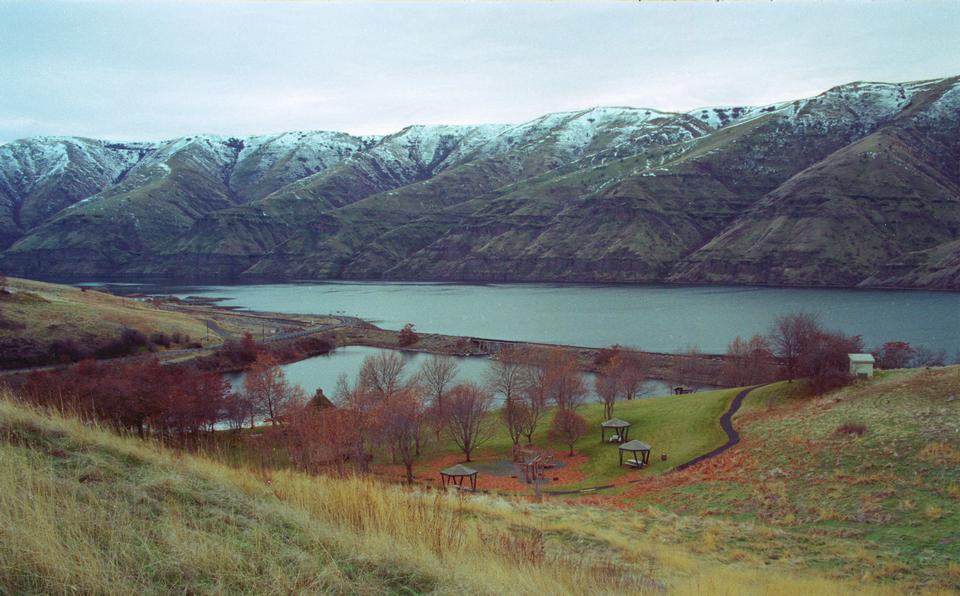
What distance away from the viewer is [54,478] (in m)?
5.47

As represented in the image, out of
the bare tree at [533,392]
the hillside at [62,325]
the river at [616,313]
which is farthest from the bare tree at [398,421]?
the hillside at [62,325]

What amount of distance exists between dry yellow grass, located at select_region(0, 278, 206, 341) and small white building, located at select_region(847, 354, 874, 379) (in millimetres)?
77195

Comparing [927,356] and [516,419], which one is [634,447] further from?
[927,356]

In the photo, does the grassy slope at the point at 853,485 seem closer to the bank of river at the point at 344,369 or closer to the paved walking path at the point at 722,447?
the paved walking path at the point at 722,447

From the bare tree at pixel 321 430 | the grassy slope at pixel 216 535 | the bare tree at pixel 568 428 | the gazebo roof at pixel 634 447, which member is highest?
the grassy slope at pixel 216 535

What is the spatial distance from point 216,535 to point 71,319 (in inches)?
3319

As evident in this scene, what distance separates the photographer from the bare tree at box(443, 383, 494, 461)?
3800cm

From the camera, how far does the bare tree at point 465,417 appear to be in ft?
125

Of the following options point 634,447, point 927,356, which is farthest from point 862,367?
point 927,356

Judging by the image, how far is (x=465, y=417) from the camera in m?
38.1

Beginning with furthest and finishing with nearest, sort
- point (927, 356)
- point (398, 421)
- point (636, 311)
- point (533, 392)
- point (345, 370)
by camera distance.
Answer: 1. point (636, 311)
2. point (345, 370)
3. point (927, 356)
4. point (533, 392)
5. point (398, 421)

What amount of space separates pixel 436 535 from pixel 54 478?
3577mm

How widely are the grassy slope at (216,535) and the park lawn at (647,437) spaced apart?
78.7ft

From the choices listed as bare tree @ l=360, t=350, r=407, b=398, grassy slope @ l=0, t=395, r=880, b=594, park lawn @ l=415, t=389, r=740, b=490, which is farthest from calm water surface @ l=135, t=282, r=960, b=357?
grassy slope @ l=0, t=395, r=880, b=594
